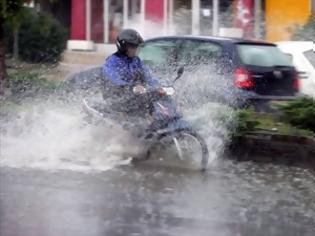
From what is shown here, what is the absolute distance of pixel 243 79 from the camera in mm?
14367

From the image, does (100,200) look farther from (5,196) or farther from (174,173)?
(174,173)

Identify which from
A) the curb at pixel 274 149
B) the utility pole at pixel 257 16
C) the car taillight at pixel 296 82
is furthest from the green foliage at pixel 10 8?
the utility pole at pixel 257 16

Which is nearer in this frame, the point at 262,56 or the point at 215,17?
the point at 262,56

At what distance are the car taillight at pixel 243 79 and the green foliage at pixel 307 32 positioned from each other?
7093 millimetres

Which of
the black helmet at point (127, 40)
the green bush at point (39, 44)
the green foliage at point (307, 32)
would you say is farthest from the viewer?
the green bush at point (39, 44)

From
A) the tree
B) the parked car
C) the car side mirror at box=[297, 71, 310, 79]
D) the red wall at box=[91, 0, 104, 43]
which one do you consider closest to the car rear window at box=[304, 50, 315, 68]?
the parked car

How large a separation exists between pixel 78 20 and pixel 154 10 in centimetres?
299

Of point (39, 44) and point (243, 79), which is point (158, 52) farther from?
point (39, 44)

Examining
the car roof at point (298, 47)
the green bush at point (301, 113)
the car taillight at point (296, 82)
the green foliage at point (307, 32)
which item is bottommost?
the green bush at point (301, 113)

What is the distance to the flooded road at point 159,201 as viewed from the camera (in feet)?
27.5

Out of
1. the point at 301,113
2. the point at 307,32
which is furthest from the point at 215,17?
the point at 301,113

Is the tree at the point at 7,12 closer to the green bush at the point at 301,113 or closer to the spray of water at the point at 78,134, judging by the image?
the spray of water at the point at 78,134

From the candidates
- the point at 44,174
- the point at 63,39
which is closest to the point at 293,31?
the point at 63,39

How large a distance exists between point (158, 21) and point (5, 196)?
2025 cm
